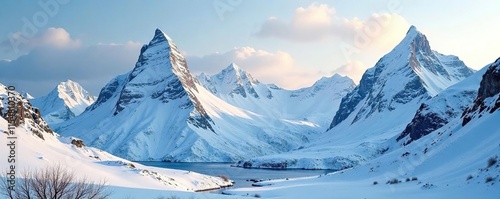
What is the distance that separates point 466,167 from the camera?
144 ft

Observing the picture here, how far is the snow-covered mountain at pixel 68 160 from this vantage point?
77.8 m

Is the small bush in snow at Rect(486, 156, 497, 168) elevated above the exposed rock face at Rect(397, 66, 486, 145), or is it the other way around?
the exposed rock face at Rect(397, 66, 486, 145)

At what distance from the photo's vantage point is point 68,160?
88.9 meters

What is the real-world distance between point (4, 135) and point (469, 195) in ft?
253

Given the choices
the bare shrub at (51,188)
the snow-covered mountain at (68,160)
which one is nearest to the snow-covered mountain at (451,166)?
the bare shrub at (51,188)

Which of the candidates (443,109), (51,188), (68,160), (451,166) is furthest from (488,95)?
(443,109)

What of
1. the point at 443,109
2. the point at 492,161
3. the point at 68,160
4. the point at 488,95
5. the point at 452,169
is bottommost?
the point at 492,161

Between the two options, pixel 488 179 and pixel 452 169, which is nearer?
pixel 488 179

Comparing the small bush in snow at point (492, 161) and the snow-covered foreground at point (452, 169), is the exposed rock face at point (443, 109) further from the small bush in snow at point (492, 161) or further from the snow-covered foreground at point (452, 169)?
the small bush in snow at point (492, 161)

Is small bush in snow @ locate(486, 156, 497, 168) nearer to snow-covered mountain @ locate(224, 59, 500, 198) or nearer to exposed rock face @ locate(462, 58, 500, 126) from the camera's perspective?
snow-covered mountain @ locate(224, 59, 500, 198)

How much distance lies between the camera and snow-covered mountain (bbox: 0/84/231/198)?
7781 centimetres

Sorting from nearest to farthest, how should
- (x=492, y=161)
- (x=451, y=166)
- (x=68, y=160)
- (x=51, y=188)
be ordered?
1. (x=51, y=188)
2. (x=492, y=161)
3. (x=451, y=166)
4. (x=68, y=160)

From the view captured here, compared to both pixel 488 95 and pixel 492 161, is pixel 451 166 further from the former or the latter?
pixel 488 95

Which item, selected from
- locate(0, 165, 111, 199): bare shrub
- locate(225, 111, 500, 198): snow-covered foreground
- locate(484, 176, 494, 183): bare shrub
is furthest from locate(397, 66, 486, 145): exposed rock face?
locate(0, 165, 111, 199): bare shrub
